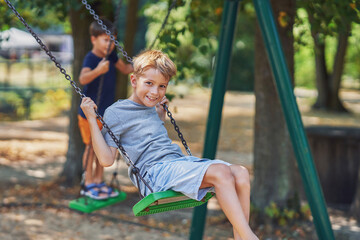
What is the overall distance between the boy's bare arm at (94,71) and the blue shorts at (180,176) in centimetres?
111

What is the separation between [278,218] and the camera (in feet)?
18.2

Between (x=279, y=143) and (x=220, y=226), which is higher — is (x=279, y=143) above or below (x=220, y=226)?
above

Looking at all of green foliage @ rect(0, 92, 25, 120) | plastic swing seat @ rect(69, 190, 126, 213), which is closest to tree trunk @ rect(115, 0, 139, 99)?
plastic swing seat @ rect(69, 190, 126, 213)

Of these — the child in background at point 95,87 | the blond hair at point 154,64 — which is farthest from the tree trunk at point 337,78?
the blond hair at point 154,64

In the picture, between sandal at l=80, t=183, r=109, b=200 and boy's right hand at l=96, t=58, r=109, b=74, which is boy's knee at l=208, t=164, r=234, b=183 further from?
sandal at l=80, t=183, r=109, b=200

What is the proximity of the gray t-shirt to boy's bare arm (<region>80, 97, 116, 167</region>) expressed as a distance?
5cm

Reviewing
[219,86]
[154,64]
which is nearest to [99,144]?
[154,64]

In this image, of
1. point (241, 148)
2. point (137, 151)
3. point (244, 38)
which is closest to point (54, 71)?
point (244, 38)

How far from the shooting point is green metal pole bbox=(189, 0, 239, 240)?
14.5ft

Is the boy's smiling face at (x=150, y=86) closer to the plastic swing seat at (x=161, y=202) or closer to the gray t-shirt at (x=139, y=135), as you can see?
the gray t-shirt at (x=139, y=135)

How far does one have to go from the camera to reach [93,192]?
394 centimetres

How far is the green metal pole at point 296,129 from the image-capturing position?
349 cm

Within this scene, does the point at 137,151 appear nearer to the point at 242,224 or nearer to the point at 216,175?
the point at 216,175

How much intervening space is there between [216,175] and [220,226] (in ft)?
10.8
